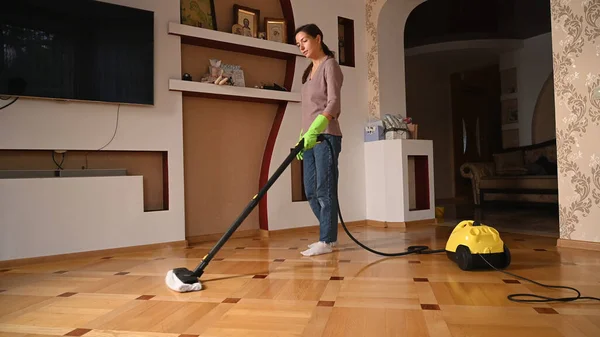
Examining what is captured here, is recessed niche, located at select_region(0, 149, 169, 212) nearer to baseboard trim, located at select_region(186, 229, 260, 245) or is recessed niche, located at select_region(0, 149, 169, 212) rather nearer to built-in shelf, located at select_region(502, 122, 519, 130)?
baseboard trim, located at select_region(186, 229, 260, 245)

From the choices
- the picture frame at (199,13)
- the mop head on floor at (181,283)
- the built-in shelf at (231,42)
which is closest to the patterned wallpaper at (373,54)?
the built-in shelf at (231,42)

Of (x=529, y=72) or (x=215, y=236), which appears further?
(x=529, y=72)

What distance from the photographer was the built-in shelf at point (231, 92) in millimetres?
2874

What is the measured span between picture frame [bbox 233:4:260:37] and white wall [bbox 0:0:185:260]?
496 mm

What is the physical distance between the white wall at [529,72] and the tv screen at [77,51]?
551cm

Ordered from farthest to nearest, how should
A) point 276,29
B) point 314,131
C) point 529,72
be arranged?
point 529,72 → point 276,29 → point 314,131

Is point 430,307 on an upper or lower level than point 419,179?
lower

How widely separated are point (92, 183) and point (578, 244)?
2.79 m

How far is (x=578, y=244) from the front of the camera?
8.04ft

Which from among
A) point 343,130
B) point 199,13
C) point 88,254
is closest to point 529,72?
point 343,130

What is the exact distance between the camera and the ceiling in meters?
4.95

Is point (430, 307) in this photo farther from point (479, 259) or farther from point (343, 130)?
point (343, 130)

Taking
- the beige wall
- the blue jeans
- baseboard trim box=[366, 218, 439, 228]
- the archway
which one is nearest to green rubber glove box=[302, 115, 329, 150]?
the blue jeans

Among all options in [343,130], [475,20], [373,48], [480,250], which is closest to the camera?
[480,250]
